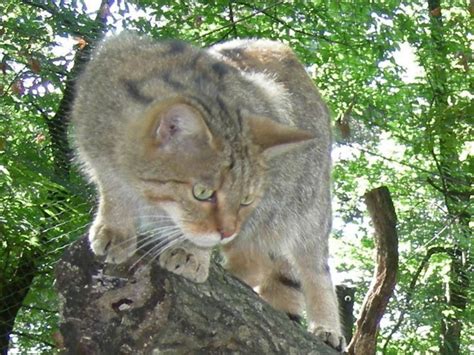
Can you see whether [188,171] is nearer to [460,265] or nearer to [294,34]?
[294,34]

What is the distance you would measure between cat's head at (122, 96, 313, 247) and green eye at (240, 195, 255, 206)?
2cm

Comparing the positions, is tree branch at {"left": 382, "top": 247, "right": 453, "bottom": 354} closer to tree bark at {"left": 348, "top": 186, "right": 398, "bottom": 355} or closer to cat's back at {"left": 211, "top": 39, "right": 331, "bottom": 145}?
tree bark at {"left": 348, "top": 186, "right": 398, "bottom": 355}

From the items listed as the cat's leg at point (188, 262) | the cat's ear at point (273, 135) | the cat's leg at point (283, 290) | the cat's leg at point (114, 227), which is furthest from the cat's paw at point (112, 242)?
the cat's leg at point (283, 290)

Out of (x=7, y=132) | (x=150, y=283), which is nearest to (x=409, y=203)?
(x=7, y=132)

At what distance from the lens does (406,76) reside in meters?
10.5

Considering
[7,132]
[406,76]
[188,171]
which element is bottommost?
[188,171]

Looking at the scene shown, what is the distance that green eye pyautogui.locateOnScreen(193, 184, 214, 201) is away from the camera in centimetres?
292

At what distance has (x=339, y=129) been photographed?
26.7 ft

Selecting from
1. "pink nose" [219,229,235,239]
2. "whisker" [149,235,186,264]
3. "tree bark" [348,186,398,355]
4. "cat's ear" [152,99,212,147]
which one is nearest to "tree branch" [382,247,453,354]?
"tree bark" [348,186,398,355]

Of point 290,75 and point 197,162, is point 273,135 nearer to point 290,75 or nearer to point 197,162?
point 197,162

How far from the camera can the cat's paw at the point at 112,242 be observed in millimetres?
2629

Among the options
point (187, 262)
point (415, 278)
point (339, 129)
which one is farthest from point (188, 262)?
point (415, 278)

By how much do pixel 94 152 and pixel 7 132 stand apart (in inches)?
162

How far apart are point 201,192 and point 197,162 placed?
117mm
